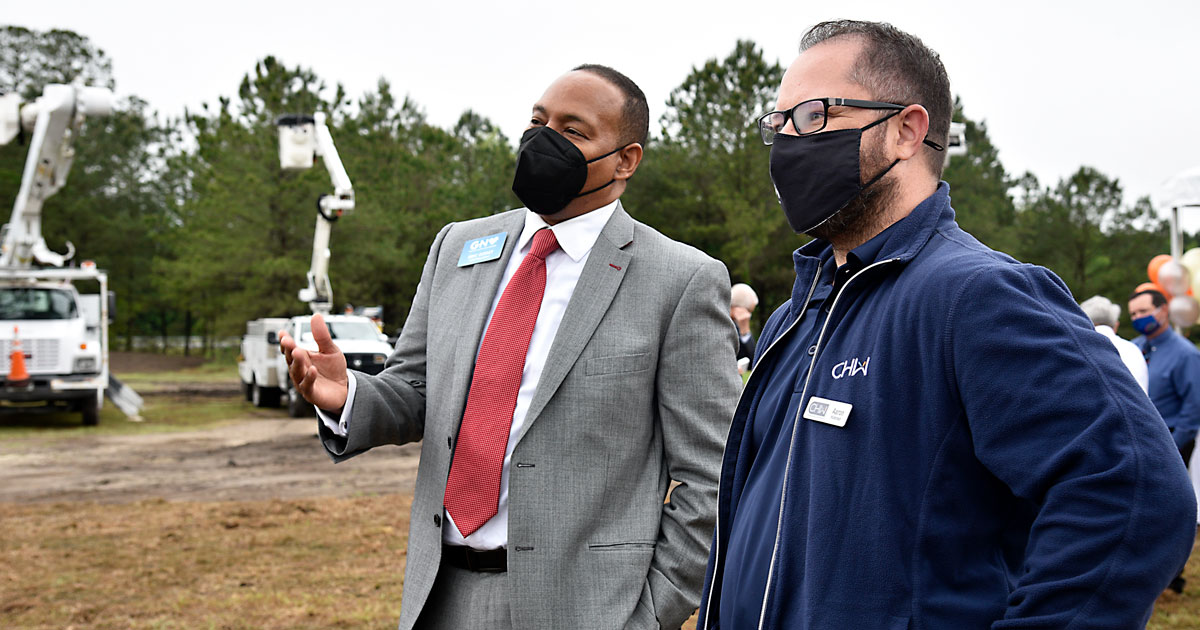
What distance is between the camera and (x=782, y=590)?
1580mm

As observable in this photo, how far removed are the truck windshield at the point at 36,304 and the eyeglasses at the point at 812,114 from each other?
1661 centimetres

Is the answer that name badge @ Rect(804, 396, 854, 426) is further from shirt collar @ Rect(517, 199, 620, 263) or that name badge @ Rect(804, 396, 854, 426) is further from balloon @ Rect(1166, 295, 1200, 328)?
balloon @ Rect(1166, 295, 1200, 328)

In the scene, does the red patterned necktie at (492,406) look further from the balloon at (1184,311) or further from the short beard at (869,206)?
the balloon at (1184,311)

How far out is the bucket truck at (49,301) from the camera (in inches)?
588

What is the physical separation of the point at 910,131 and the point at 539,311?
1.15 m

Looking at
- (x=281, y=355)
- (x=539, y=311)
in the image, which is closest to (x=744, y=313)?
(x=539, y=311)

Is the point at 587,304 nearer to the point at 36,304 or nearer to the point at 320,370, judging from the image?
the point at 320,370

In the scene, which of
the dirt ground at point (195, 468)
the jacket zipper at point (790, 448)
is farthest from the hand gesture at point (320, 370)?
the dirt ground at point (195, 468)

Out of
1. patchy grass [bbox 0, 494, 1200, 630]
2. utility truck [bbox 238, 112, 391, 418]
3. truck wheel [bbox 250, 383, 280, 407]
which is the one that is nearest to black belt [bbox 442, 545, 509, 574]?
patchy grass [bbox 0, 494, 1200, 630]

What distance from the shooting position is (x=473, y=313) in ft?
8.44

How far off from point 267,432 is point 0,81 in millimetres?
39551

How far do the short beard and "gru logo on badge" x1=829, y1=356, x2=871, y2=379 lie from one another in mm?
307

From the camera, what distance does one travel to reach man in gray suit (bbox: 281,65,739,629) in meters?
2.32

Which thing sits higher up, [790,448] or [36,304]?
[790,448]
